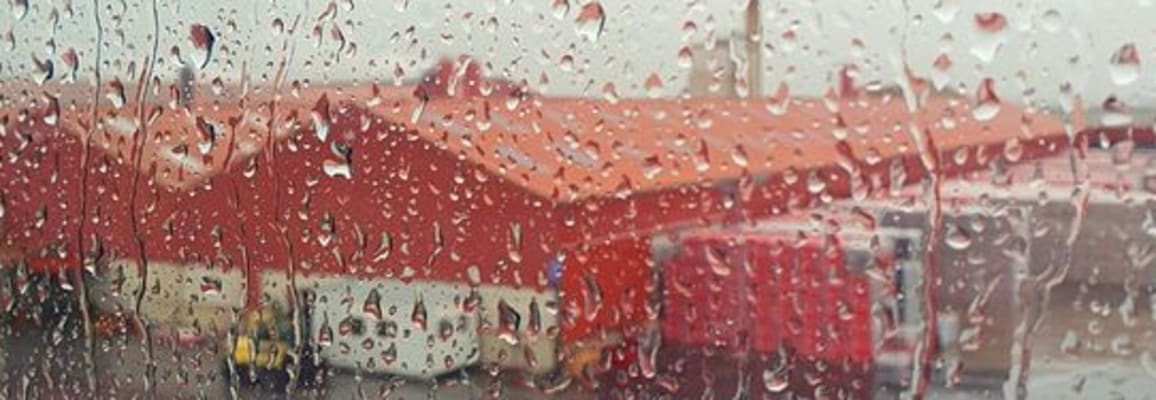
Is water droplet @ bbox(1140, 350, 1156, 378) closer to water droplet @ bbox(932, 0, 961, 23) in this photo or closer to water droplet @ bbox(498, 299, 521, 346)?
water droplet @ bbox(932, 0, 961, 23)

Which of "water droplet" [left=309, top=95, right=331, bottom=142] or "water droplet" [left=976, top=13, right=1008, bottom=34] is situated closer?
"water droplet" [left=976, top=13, right=1008, bottom=34]

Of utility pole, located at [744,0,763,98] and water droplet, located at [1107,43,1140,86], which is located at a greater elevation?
utility pole, located at [744,0,763,98]

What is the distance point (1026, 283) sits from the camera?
843 mm

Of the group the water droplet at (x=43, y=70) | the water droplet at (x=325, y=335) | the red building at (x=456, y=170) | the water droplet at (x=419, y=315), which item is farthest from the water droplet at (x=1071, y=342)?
the water droplet at (x=43, y=70)

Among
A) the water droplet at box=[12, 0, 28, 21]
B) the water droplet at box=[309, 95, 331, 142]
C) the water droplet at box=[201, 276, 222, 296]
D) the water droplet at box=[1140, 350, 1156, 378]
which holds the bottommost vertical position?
the water droplet at box=[1140, 350, 1156, 378]

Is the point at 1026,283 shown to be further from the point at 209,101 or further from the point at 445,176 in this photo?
the point at 209,101

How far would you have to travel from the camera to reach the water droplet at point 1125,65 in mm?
791

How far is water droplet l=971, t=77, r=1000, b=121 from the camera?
0.83 meters

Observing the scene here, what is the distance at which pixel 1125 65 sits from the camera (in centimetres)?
79

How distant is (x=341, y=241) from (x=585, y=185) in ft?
0.77

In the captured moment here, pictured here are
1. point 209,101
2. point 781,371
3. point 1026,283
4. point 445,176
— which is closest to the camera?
point 1026,283

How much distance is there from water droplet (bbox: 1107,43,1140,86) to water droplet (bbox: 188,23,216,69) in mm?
734

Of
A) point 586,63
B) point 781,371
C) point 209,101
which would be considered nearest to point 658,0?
point 586,63

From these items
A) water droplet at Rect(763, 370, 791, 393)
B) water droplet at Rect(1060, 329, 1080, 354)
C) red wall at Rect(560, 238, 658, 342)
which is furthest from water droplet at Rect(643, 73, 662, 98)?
water droplet at Rect(1060, 329, 1080, 354)
